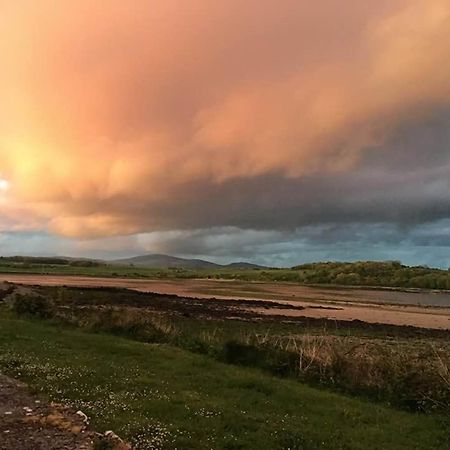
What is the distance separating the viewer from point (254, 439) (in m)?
11.9

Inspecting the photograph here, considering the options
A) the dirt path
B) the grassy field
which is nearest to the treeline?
the grassy field

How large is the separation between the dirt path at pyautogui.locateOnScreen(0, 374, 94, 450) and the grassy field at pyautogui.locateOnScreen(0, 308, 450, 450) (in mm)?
577

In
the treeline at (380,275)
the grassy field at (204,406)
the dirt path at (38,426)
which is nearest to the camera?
the dirt path at (38,426)

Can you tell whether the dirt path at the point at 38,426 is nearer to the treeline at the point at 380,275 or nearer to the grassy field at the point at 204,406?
the grassy field at the point at 204,406

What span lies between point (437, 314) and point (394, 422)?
69.0m

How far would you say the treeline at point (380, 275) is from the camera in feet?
520

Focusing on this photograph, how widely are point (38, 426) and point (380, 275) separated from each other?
172m

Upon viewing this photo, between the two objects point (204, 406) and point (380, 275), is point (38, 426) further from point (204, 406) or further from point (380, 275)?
point (380, 275)

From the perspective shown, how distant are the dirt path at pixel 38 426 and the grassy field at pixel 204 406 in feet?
1.89

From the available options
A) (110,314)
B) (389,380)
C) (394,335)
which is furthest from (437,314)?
(389,380)

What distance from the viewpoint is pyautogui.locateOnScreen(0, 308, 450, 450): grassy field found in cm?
1195

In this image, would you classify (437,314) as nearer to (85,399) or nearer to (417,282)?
(85,399)

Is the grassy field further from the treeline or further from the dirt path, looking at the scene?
the treeline

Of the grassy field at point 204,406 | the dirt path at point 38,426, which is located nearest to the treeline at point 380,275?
the grassy field at point 204,406
